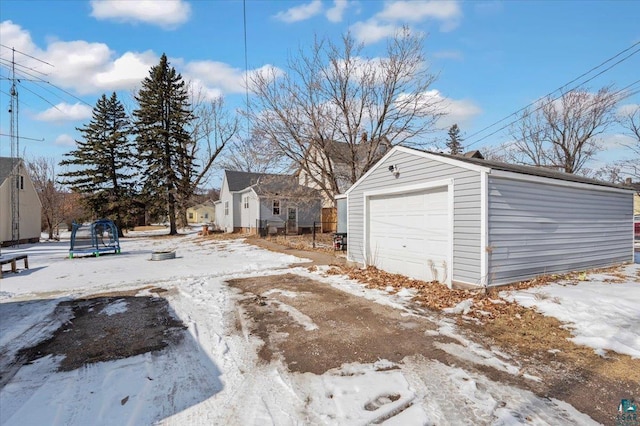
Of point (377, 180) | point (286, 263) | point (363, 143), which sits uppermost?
point (363, 143)

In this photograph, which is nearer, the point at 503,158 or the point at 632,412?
the point at 632,412

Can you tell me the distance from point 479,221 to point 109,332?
6808mm

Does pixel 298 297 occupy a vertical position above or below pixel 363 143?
below

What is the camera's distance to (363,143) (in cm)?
1577

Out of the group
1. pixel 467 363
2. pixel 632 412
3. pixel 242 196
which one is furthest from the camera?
pixel 242 196

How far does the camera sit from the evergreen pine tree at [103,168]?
28172 mm

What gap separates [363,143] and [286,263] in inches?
296

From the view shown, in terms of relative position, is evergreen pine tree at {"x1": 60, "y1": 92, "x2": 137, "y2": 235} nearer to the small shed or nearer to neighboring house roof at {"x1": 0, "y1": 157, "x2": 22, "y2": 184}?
neighboring house roof at {"x1": 0, "y1": 157, "x2": 22, "y2": 184}

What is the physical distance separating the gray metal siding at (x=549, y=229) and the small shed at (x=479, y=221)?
0.07ft

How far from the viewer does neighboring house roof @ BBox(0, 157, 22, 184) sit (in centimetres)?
2022

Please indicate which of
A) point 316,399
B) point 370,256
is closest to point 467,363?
point 316,399

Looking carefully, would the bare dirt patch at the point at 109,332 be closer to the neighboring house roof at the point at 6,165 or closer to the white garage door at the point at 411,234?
the white garage door at the point at 411,234

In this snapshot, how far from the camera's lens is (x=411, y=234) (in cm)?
845

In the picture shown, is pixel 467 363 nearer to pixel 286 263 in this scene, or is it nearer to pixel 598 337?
pixel 598 337
